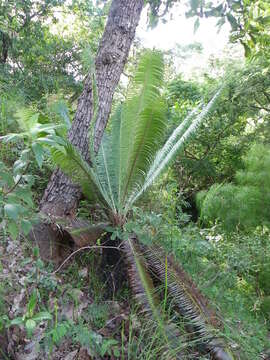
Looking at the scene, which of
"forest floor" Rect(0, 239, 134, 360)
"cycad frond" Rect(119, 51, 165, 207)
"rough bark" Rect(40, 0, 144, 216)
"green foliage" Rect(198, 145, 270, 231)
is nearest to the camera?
"forest floor" Rect(0, 239, 134, 360)

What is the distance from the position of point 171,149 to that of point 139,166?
27 cm

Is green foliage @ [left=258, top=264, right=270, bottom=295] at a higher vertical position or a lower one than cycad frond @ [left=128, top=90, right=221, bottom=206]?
lower

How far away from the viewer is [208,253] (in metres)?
2.93

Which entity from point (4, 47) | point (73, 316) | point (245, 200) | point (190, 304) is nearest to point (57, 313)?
point (73, 316)

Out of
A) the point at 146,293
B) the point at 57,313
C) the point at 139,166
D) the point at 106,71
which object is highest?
the point at 106,71

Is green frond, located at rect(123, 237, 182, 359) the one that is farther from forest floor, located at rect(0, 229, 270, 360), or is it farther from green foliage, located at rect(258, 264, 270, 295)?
green foliage, located at rect(258, 264, 270, 295)

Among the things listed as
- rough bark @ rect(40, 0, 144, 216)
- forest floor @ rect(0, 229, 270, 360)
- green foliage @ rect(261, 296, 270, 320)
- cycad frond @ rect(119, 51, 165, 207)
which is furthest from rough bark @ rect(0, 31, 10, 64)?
green foliage @ rect(261, 296, 270, 320)

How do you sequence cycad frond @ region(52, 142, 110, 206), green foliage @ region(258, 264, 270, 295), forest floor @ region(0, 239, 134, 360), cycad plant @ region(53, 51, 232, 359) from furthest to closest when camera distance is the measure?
green foliage @ region(258, 264, 270, 295), cycad frond @ region(52, 142, 110, 206), cycad plant @ region(53, 51, 232, 359), forest floor @ region(0, 239, 134, 360)

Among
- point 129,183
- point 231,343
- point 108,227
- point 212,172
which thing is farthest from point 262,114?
point 231,343

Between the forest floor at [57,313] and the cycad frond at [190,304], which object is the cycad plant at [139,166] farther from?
the forest floor at [57,313]

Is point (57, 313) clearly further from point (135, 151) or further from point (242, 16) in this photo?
point (242, 16)

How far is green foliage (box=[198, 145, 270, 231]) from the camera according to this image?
13.1 ft

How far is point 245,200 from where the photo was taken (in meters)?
3.97

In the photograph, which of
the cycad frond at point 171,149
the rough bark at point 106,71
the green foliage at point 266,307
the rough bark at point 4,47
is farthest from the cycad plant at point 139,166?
the rough bark at point 4,47
